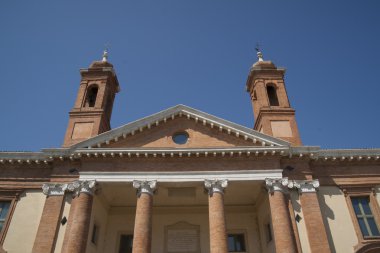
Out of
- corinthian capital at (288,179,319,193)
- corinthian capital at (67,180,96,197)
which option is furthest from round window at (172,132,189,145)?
corinthian capital at (288,179,319,193)

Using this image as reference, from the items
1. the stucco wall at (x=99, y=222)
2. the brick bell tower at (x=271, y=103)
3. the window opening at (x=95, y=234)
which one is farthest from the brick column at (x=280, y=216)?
the window opening at (x=95, y=234)

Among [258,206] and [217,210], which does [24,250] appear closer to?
[217,210]

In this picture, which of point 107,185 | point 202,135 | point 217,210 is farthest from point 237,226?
point 107,185

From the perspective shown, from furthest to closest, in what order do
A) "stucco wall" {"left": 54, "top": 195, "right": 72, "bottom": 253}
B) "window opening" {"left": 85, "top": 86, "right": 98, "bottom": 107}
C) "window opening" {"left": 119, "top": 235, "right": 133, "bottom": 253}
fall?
"window opening" {"left": 85, "top": 86, "right": 98, "bottom": 107}
"window opening" {"left": 119, "top": 235, "right": 133, "bottom": 253}
"stucco wall" {"left": 54, "top": 195, "right": 72, "bottom": 253}

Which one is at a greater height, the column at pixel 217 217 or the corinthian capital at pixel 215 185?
the corinthian capital at pixel 215 185

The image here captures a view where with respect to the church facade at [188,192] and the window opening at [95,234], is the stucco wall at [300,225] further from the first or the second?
the window opening at [95,234]

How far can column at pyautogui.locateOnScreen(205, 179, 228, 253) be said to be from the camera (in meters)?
14.3

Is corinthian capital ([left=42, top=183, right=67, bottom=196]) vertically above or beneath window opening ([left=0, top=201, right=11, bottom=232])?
above

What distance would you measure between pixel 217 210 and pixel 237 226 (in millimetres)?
4427

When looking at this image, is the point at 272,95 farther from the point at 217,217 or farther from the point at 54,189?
the point at 54,189

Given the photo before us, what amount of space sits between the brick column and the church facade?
2.0 inches

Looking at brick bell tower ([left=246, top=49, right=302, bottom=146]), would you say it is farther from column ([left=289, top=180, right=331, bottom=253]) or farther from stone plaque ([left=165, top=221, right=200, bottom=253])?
stone plaque ([left=165, top=221, right=200, bottom=253])

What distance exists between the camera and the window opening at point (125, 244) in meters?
18.4

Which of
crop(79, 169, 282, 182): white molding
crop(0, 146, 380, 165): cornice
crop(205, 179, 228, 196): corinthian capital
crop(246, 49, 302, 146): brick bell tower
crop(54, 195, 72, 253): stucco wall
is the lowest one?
crop(54, 195, 72, 253): stucco wall
